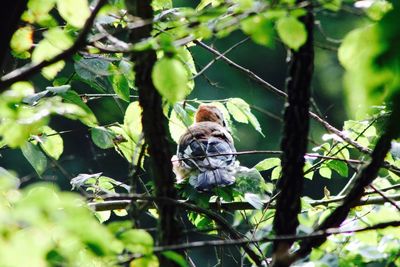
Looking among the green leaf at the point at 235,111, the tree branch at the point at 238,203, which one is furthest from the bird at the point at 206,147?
the green leaf at the point at 235,111

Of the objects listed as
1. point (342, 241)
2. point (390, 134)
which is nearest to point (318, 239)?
point (390, 134)

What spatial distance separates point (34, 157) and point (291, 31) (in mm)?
1035

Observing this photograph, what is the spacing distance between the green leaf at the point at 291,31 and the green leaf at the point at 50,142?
40.6 inches

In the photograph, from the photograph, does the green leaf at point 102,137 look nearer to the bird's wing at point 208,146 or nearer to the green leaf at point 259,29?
the green leaf at point 259,29

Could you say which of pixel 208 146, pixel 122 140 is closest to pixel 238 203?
pixel 122 140

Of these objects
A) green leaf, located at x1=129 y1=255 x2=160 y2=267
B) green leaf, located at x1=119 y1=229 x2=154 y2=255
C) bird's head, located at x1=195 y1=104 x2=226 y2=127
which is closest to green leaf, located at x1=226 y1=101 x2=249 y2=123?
green leaf, located at x1=129 y1=255 x2=160 y2=267

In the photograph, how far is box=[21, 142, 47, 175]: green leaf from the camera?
1787mm

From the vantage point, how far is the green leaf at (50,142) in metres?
1.84

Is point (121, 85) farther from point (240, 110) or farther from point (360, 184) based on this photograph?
point (360, 184)

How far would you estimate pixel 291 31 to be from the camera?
97 centimetres

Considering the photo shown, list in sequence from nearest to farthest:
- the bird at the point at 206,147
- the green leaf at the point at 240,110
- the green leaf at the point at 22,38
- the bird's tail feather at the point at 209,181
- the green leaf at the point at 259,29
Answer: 1. the green leaf at the point at 259,29
2. the green leaf at the point at 22,38
3. the green leaf at the point at 240,110
4. the bird's tail feather at the point at 209,181
5. the bird at the point at 206,147

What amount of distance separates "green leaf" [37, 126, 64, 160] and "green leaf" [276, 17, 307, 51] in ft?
3.39

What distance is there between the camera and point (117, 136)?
76.5 inches

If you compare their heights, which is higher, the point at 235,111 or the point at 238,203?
the point at 235,111
